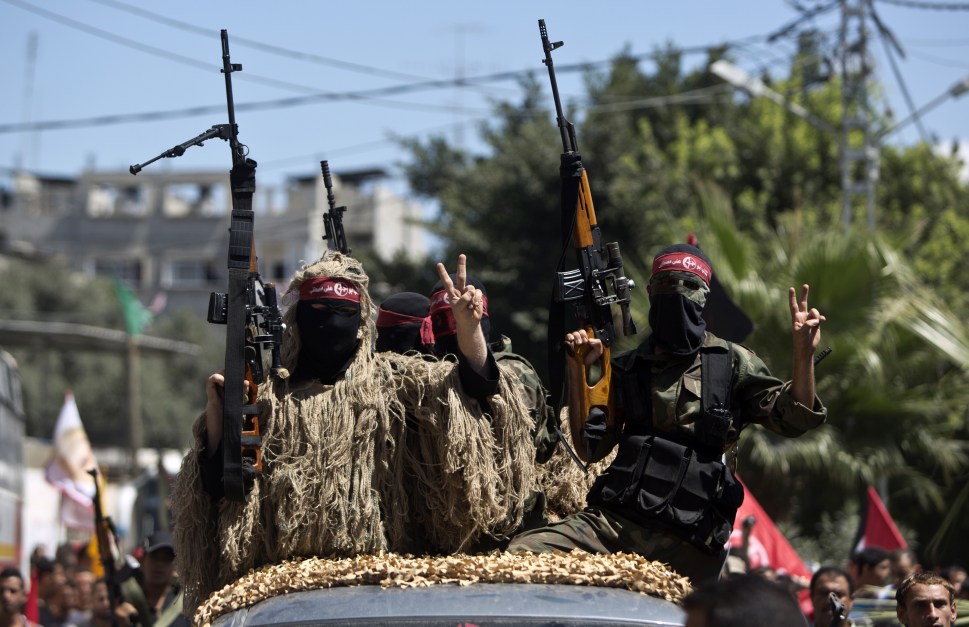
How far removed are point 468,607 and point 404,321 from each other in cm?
240

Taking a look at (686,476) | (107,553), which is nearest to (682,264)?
(686,476)

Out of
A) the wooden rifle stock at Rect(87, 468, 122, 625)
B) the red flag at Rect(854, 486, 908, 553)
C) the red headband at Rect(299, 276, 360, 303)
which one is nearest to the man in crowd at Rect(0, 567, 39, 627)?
the wooden rifle stock at Rect(87, 468, 122, 625)

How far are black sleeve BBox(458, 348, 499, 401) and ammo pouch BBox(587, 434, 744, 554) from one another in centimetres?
55

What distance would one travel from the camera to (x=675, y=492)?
4734 millimetres

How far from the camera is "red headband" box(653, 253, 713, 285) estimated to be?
16.3 ft

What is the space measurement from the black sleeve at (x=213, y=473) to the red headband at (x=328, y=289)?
666 mm

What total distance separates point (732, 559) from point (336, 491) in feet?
14.2

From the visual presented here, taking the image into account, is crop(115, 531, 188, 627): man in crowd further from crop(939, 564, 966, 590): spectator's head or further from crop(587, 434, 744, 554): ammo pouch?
crop(939, 564, 966, 590): spectator's head

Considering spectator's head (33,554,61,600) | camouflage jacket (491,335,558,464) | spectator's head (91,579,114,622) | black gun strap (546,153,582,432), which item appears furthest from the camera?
spectator's head (33,554,61,600)

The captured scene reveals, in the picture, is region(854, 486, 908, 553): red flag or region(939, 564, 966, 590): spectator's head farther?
region(854, 486, 908, 553): red flag

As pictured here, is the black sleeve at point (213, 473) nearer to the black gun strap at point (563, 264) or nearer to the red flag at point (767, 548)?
the black gun strap at point (563, 264)

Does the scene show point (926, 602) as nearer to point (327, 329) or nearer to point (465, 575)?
point (465, 575)

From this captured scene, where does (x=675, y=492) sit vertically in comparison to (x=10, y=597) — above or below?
above

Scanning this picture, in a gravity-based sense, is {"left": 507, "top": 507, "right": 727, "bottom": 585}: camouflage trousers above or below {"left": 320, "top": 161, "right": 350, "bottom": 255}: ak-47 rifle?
below
